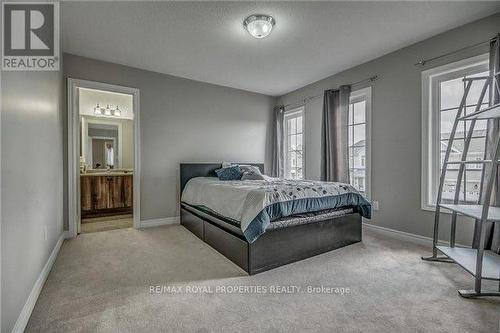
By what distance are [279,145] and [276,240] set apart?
3.04m

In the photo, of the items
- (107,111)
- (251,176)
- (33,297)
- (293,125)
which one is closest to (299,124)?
(293,125)

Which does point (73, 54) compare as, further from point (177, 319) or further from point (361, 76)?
point (361, 76)

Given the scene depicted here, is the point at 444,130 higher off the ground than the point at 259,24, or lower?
lower

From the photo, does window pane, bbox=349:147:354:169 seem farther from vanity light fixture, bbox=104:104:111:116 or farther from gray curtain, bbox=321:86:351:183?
vanity light fixture, bbox=104:104:111:116

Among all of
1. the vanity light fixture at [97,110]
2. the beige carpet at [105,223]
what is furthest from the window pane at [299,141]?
the vanity light fixture at [97,110]

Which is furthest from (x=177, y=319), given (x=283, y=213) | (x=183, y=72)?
(x=183, y=72)

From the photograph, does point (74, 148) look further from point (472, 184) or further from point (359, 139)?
point (472, 184)

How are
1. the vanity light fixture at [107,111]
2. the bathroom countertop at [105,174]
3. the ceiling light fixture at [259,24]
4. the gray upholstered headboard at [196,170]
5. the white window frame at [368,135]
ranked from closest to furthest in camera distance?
the ceiling light fixture at [259,24]
the white window frame at [368,135]
the gray upholstered headboard at [196,170]
the bathroom countertop at [105,174]
the vanity light fixture at [107,111]

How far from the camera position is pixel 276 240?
229cm

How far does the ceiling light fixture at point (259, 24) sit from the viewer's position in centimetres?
242

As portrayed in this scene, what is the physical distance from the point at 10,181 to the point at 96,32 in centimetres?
212

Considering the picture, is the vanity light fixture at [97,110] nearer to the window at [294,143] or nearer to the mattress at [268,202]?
the mattress at [268,202]

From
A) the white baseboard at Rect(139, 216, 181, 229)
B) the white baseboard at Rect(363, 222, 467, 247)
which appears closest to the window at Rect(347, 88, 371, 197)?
the white baseboard at Rect(363, 222, 467, 247)

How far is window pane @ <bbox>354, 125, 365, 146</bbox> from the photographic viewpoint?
12.0 ft
